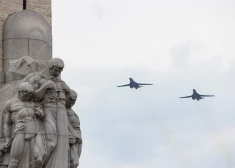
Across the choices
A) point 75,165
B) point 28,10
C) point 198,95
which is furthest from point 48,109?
point 198,95

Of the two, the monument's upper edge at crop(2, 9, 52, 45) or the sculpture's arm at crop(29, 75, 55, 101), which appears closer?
the sculpture's arm at crop(29, 75, 55, 101)

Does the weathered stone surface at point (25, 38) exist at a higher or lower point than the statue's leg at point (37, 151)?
higher

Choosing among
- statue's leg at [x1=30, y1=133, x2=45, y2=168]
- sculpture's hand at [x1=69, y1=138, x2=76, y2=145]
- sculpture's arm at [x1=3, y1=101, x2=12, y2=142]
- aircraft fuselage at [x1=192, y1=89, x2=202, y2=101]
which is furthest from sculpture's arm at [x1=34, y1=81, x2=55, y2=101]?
aircraft fuselage at [x1=192, y1=89, x2=202, y2=101]

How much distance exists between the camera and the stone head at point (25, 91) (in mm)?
16547

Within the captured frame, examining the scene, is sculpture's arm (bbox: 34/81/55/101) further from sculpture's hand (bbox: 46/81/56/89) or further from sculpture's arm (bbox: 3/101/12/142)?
sculpture's arm (bbox: 3/101/12/142)

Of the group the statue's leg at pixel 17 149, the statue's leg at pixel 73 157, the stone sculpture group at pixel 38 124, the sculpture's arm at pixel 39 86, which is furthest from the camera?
the statue's leg at pixel 73 157

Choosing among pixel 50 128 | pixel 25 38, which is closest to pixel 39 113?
pixel 50 128

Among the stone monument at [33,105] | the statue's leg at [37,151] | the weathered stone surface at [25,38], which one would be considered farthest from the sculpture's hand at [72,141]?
the weathered stone surface at [25,38]

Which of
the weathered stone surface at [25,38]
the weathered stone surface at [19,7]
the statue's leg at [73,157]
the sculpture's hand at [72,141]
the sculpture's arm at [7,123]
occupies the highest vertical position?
the weathered stone surface at [19,7]

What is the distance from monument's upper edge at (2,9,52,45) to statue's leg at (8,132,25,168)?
3254mm

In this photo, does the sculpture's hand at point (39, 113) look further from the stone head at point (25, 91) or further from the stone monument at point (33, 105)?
the stone head at point (25, 91)

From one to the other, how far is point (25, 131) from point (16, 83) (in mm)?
1602

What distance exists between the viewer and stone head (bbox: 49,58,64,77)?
16.9 meters

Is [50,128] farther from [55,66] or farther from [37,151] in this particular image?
[55,66]
